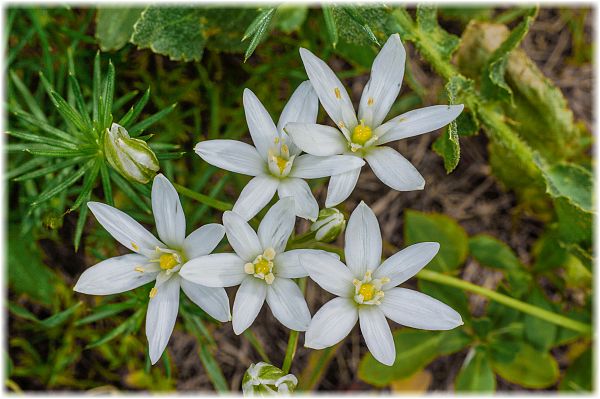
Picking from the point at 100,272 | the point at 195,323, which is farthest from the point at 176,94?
the point at 100,272

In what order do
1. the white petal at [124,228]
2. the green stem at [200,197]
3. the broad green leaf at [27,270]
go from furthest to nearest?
the broad green leaf at [27,270] < the green stem at [200,197] < the white petal at [124,228]

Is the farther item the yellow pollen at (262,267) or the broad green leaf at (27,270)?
the broad green leaf at (27,270)

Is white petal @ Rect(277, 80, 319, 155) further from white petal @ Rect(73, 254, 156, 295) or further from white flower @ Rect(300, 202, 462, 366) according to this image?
white petal @ Rect(73, 254, 156, 295)

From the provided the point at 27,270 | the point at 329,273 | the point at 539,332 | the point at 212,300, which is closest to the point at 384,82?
the point at 329,273

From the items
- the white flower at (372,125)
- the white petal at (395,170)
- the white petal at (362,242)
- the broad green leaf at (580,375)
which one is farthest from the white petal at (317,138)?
the broad green leaf at (580,375)

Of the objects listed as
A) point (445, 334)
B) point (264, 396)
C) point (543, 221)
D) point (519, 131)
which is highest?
point (519, 131)

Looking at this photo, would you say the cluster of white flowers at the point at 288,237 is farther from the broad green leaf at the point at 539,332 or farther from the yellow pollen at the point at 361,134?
the broad green leaf at the point at 539,332

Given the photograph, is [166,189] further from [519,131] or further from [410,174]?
[519,131]

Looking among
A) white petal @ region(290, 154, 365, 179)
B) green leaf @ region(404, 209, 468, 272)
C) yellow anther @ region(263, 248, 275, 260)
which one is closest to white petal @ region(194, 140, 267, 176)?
white petal @ region(290, 154, 365, 179)
